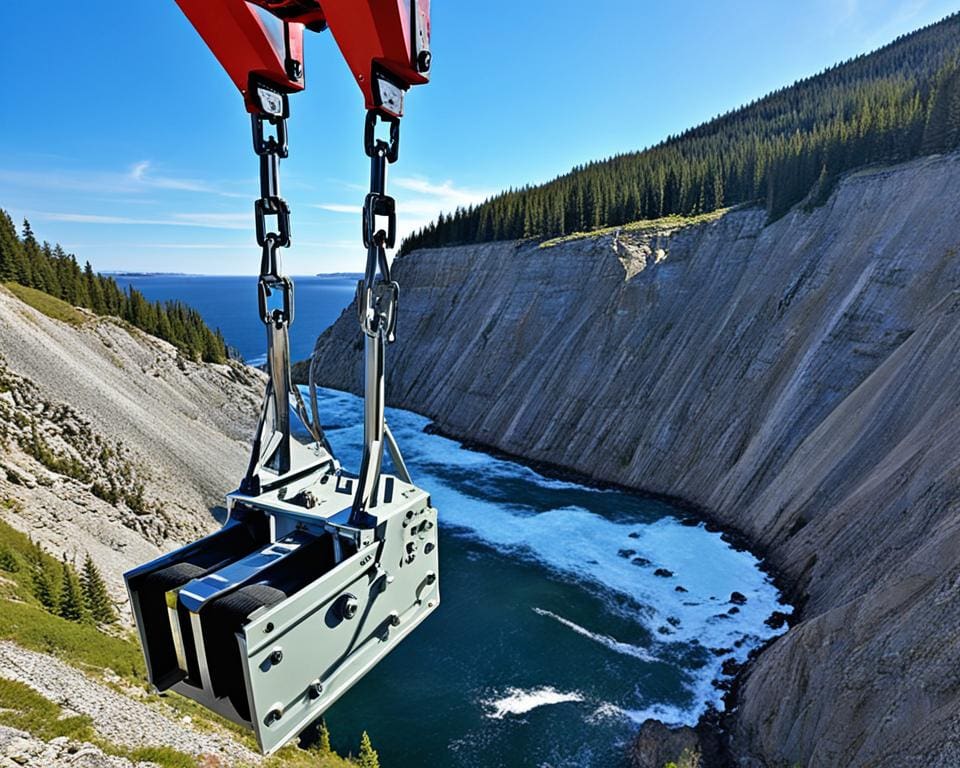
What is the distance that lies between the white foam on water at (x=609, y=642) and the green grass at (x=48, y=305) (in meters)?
26.1

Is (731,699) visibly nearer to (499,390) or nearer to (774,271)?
(774,271)

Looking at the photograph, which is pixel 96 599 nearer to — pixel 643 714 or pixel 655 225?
pixel 643 714

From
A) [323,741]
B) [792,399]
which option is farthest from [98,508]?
[792,399]

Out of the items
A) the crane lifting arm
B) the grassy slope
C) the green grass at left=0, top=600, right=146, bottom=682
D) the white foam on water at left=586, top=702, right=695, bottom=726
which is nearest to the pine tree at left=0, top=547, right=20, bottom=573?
the grassy slope

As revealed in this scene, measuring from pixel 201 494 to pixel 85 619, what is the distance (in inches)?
407

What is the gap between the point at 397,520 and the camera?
14.3 feet

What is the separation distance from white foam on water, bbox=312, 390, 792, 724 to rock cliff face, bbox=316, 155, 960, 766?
1659 mm

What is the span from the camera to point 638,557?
81.6 feet

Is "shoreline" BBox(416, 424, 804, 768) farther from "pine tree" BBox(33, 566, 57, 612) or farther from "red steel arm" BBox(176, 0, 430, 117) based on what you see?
"red steel arm" BBox(176, 0, 430, 117)

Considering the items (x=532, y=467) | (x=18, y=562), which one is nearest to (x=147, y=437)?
(x=18, y=562)

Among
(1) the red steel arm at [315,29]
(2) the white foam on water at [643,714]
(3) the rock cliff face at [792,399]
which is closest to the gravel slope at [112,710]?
(2) the white foam on water at [643,714]

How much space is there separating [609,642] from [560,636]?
161 centimetres

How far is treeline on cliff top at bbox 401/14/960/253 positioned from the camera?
33688 millimetres

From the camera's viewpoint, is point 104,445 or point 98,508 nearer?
point 98,508
